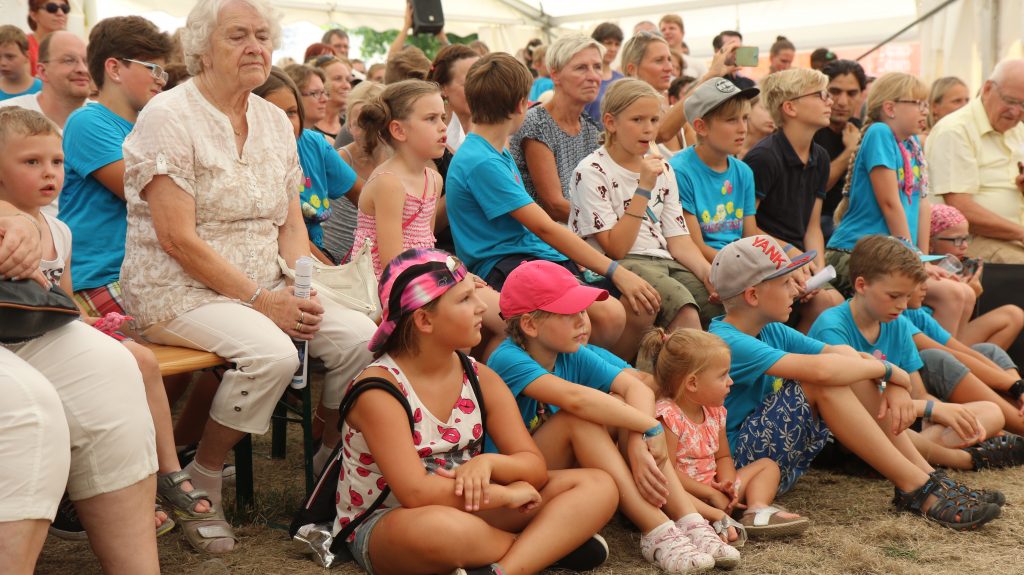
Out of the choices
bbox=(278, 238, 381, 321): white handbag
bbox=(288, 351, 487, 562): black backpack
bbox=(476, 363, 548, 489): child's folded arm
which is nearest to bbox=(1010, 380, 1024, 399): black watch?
bbox=(476, 363, 548, 489): child's folded arm

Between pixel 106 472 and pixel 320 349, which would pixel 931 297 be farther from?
pixel 106 472

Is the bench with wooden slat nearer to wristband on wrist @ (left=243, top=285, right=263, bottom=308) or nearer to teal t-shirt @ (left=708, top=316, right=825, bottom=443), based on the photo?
wristband on wrist @ (left=243, top=285, right=263, bottom=308)

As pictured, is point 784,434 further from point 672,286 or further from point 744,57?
point 744,57

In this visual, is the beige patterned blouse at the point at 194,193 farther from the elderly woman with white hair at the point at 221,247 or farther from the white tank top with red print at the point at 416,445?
the white tank top with red print at the point at 416,445

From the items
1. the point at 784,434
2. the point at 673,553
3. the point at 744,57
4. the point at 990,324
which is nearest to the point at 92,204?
the point at 673,553

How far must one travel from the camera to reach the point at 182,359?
298cm

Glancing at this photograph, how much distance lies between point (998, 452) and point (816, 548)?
1407mm

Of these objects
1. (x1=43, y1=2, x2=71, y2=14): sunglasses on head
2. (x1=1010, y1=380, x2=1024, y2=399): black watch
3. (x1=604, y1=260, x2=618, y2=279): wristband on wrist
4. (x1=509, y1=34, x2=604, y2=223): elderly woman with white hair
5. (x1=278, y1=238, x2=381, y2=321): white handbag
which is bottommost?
(x1=1010, y1=380, x2=1024, y2=399): black watch

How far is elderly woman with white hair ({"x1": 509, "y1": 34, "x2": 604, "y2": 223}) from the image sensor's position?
15.4 ft

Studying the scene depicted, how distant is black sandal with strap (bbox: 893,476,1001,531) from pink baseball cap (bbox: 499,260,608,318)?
1340mm

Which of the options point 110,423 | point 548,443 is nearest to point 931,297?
point 548,443

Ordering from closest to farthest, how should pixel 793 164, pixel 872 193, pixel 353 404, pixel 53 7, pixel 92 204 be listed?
pixel 353 404, pixel 92 204, pixel 793 164, pixel 872 193, pixel 53 7

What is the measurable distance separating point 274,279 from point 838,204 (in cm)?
392

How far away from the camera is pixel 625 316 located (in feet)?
12.8
